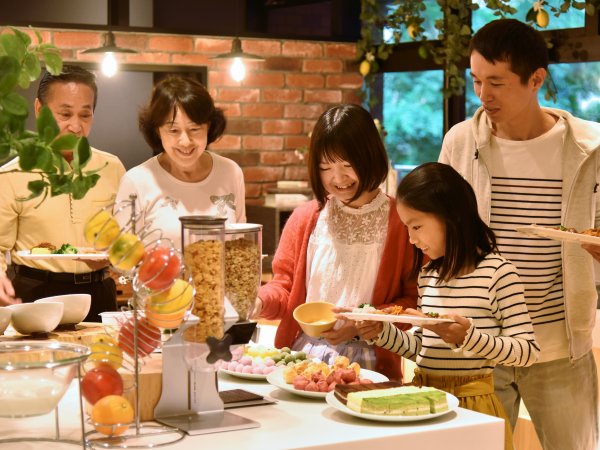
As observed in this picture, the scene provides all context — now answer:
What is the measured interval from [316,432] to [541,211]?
121 cm

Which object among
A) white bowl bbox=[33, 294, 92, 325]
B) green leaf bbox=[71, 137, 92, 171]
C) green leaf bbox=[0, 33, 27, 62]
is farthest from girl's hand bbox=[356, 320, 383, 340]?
green leaf bbox=[0, 33, 27, 62]

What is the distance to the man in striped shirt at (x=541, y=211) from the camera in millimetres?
2920

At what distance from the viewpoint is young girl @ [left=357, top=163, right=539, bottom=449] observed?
8.45ft

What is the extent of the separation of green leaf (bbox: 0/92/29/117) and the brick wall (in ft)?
15.0

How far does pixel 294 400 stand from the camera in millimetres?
2326

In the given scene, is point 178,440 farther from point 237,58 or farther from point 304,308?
point 237,58

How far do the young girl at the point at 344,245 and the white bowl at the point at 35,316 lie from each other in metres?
0.56

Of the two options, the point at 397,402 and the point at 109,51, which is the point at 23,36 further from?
the point at 109,51

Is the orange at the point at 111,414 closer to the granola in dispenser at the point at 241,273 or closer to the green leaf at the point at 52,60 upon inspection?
the granola in dispenser at the point at 241,273

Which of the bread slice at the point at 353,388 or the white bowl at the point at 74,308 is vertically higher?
the white bowl at the point at 74,308

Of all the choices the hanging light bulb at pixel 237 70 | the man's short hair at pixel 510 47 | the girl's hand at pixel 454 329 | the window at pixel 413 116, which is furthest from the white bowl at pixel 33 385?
the window at pixel 413 116

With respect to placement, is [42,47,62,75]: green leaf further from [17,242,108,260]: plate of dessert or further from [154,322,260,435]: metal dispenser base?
[17,242,108,260]: plate of dessert

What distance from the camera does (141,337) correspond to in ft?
6.67

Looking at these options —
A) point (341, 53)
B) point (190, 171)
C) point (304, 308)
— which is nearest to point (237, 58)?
point (341, 53)
